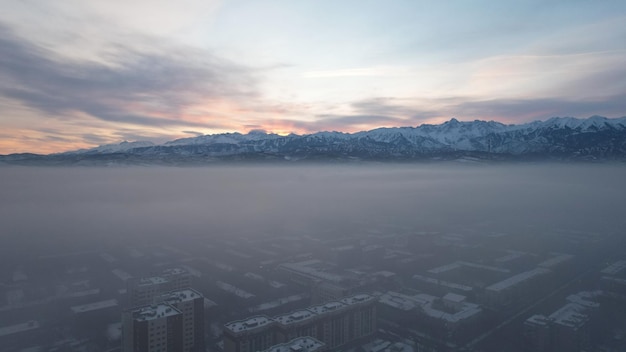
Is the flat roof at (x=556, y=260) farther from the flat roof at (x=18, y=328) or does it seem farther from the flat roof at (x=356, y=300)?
the flat roof at (x=18, y=328)

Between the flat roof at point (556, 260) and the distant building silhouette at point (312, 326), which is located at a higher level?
the distant building silhouette at point (312, 326)

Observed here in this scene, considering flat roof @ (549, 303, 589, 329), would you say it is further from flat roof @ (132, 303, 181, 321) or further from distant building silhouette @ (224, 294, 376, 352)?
flat roof @ (132, 303, 181, 321)

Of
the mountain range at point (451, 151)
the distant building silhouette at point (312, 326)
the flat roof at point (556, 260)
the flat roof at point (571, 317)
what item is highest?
the mountain range at point (451, 151)

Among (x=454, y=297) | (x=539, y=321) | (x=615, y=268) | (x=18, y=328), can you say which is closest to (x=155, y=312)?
(x=18, y=328)

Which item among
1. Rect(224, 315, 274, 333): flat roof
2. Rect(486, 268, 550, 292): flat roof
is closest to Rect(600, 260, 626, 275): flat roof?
Rect(486, 268, 550, 292): flat roof

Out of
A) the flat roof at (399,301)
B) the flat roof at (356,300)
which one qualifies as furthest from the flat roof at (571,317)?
the flat roof at (356,300)

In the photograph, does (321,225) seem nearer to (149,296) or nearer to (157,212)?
(157,212)
